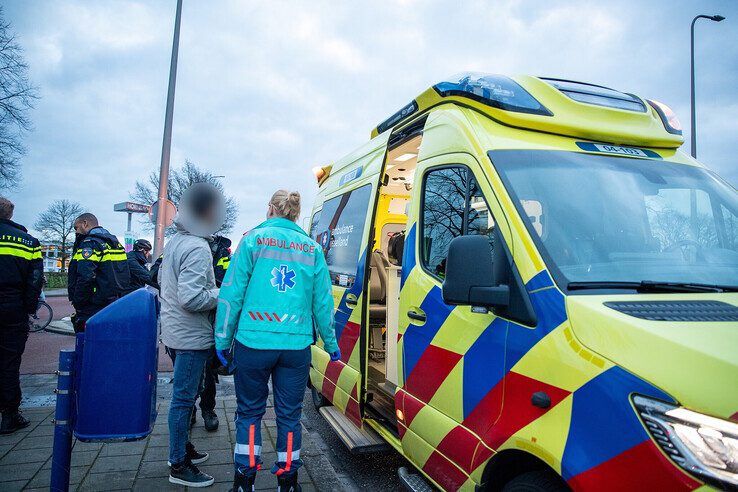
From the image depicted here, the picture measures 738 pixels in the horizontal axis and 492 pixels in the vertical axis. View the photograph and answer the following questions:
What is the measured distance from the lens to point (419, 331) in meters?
3.04

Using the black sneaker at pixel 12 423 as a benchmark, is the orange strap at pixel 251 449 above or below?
above

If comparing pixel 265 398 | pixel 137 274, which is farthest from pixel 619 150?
pixel 137 274

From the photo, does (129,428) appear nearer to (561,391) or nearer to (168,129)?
(561,391)

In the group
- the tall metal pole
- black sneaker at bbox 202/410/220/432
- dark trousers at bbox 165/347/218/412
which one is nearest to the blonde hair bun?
dark trousers at bbox 165/347/218/412

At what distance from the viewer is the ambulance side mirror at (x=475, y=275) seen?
2135mm

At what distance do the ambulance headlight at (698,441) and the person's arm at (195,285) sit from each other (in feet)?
9.19

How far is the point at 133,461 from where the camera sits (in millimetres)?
3863

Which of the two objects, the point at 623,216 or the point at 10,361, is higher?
the point at 623,216

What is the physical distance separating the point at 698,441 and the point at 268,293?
2299mm

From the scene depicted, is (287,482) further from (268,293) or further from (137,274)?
(137,274)

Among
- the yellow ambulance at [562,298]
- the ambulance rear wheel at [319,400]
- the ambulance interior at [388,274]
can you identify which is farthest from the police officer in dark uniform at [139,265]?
the yellow ambulance at [562,298]

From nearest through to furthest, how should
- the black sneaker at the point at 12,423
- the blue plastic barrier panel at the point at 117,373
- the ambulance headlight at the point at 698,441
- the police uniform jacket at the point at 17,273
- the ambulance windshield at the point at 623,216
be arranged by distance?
the ambulance headlight at the point at 698,441, the ambulance windshield at the point at 623,216, the blue plastic barrier panel at the point at 117,373, the black sneaker at the point at 12,423, the police uniform jacket at the point at 17,273

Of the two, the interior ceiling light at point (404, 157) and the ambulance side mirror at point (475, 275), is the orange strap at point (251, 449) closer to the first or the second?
the ambulance side mirror at point (475, 275)

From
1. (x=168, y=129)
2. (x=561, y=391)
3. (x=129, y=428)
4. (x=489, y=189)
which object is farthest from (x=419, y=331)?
(x=168, y=129)
